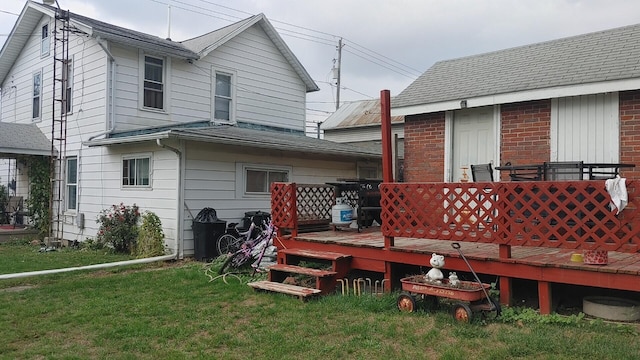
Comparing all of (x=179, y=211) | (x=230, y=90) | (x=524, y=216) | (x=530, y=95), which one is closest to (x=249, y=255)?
(x=179, y=211)

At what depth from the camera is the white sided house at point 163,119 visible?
962cm

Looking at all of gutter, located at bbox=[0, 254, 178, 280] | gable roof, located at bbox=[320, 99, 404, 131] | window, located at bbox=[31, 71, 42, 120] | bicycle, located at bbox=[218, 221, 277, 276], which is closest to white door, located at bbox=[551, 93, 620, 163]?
bicycle, located at bbox=[218, 221, 277, 276]

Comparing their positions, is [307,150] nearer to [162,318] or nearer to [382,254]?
[382,254]

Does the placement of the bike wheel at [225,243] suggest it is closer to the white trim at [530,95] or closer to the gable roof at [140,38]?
the white trim at [530,95]

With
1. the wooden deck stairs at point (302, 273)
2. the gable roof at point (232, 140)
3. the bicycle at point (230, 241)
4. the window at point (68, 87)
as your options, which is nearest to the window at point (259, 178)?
the gable roof at point (232, 140)

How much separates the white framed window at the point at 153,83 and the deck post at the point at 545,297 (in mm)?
10014

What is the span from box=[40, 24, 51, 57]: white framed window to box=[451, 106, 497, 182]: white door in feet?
38.1

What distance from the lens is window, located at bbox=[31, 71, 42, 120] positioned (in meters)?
13.8

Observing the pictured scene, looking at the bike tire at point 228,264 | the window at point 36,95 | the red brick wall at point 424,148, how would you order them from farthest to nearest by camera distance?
the window at point 36,95
the red brick wall at point 424,148
the bike tire at point 228,264

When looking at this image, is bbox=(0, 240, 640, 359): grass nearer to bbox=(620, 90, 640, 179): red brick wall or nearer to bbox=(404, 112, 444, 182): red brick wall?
bbox=(620, 90, 640, 179): red brick wall

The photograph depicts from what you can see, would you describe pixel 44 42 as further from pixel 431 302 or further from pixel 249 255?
pixel 431 302

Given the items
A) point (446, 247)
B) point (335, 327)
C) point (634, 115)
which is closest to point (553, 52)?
point (634, 115)

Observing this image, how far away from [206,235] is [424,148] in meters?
4.29

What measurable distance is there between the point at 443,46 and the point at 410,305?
1468cm
